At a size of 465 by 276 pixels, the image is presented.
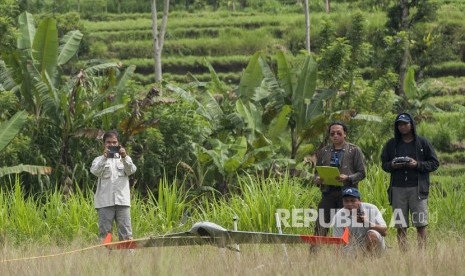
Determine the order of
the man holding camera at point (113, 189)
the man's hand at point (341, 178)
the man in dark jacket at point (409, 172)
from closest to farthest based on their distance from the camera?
the man's hand at point (341, 178) < the man in dark jacket at point (409, 172) < the man holding camera at point (113, 189)

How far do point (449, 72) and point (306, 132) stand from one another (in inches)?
742

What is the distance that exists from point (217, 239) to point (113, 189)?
1688 millimetres

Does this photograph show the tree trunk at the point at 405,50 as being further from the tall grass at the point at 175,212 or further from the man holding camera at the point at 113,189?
the man holding camera at the point at 113,189

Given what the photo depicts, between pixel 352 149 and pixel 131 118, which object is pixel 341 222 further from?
pixel 131 118

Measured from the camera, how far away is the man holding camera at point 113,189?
10192 millimetres

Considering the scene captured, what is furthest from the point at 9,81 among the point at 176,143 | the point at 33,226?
the point at 33,226

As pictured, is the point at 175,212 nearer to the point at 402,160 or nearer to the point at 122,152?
the point at 122,152

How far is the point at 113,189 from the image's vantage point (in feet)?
33.6

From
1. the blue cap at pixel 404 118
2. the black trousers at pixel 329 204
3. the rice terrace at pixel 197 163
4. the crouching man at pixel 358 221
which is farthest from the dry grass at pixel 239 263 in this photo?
the blue cap at pixel 404 118

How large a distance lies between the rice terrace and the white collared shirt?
0.19 feet

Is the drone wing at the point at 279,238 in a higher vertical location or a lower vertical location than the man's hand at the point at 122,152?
lower

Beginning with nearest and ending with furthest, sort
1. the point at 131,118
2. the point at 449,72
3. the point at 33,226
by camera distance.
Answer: the point at 33,226, the point at 131,118, the point at 449,72

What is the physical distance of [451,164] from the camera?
2477 cm

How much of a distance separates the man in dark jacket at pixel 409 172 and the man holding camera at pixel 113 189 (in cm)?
235
